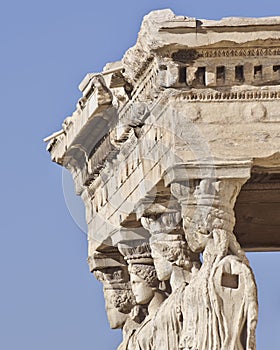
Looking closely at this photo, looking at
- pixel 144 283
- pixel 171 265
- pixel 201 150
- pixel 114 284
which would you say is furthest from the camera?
pixel 114 284

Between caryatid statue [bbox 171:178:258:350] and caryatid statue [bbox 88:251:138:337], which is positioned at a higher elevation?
caryatid statue [bbox 88:251:138:337]

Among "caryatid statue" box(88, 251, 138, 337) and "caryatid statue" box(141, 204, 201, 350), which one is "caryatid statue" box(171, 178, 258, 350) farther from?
"caryatid statue" box(88, 251, 138, 337)

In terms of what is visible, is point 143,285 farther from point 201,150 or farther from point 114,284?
point 201,150

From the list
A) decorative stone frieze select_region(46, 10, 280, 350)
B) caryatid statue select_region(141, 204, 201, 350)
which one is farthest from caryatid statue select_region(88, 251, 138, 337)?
caryatid statue select_region(141, 204, 201, 350)

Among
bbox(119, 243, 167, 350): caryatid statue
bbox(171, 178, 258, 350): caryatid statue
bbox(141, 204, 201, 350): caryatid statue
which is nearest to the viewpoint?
bbox(171, 178, 258, 350): caryatid statue

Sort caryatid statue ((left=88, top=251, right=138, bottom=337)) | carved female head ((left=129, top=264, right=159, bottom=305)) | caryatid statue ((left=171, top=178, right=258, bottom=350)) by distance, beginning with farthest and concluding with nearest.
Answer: caryatid statue ((left=88, top=251, right=138, bottom=337)) < carved female head ((left=129, top=264, right=159, bottom=305)) < caryatid statue ((left=171, top=178, right=258, bottom=350))

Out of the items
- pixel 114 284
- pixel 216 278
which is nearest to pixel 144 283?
pixel 114 284

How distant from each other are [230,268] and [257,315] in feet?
1.69

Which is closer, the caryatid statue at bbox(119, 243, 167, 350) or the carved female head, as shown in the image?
the caryatid statue at bbox(119, 243, 167, 350)

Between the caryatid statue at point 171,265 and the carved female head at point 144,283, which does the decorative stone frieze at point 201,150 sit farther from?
the carved female head at point 144,283

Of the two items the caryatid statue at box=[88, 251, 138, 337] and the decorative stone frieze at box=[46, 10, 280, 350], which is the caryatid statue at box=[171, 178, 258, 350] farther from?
the caryatid statue at box=[88, 251, 138, 337]

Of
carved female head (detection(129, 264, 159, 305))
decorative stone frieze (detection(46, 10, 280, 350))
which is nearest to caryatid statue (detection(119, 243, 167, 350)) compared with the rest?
carved female head (detection(129, 264, 159, 305))

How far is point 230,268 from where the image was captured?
2248 cm

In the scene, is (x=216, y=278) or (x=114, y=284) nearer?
(x=216, y=278)
